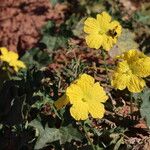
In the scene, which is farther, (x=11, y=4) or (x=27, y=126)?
(x=11, y=4)

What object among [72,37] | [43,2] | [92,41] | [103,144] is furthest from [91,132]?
[43,2]

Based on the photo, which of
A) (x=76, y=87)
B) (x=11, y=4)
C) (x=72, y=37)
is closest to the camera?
(x=76, y=87)

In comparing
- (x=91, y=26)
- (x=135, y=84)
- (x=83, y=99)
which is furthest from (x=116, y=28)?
(x=83, y=99)

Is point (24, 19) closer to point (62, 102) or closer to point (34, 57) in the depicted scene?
point (34, 57)

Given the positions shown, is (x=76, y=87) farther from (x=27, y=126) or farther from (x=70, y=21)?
(x=70, y=21)

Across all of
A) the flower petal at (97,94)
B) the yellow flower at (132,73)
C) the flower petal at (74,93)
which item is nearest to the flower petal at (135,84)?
the yellow flower at (132,73)
